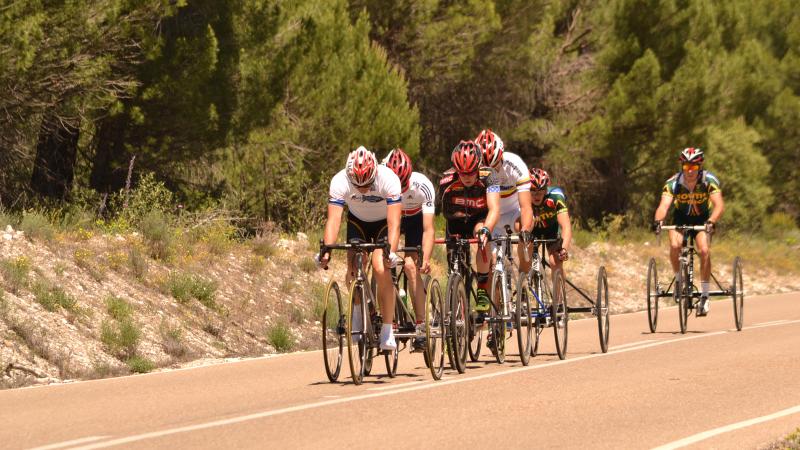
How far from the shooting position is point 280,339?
57.0 feet

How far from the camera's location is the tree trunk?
24125 mm

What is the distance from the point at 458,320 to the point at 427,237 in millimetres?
806

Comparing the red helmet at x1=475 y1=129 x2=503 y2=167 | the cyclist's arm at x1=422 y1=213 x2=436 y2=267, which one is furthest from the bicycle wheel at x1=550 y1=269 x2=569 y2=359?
the cyclist's arm at x1=422 y1=213 x2=436 y2=267

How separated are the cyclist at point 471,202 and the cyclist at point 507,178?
128mm

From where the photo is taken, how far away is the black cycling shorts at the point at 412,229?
13711 millimetres

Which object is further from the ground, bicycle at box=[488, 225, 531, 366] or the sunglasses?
the sunglasses

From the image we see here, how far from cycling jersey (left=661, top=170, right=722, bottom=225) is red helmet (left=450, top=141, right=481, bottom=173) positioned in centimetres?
593

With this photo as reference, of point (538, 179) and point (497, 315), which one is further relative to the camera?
point (538, 179)

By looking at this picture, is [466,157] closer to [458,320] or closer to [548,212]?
[458,320]

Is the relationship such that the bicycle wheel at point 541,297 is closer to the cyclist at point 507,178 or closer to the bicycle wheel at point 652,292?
the cyclist at point 507,178

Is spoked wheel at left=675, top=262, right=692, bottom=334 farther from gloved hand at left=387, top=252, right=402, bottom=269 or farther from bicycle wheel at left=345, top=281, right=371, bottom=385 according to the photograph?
gloved hand at left=387, top=252, right=402, bottom=269

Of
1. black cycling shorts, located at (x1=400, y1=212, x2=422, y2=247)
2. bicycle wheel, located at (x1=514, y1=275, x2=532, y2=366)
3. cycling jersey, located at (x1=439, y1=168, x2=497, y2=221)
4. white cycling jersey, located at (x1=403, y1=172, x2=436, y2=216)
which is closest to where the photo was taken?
white cycling jersey, located at (x1=403, y1=172, x2=436, y2=216)

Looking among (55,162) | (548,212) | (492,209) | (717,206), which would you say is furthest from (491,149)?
(55,162)

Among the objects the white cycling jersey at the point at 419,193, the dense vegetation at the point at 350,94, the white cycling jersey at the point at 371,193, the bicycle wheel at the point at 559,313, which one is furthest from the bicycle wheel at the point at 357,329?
the dense vegetation at the point at 350,94
